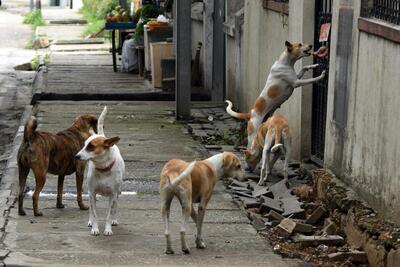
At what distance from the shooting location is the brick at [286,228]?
9.12 metres

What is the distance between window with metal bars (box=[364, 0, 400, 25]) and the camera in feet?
28.5

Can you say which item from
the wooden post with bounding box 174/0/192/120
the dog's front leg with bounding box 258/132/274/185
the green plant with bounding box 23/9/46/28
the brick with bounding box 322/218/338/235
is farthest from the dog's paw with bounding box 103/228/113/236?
the green plant with bounding box 23/9/46/28

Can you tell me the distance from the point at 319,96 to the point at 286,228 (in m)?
3.29

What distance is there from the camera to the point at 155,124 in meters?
16.2

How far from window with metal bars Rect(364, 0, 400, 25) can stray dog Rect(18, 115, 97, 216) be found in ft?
10.2

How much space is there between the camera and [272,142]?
11.1 meters

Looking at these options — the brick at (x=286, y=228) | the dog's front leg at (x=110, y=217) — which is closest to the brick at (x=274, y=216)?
the brick at (x=286, y=228)

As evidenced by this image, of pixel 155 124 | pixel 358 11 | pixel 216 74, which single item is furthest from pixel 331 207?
pixel 216 74

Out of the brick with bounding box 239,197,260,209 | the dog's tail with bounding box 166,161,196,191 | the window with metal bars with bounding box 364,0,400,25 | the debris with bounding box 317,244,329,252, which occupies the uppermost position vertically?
the window with metal bars with bounding box 364,0,400,25

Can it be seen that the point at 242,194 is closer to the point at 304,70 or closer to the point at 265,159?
the point at 265,159

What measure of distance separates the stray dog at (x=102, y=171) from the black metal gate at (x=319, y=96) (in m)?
3.43

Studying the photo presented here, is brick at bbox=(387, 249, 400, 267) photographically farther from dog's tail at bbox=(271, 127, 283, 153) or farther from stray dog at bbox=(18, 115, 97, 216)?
stray dog at bbox=(18, 115, 97, 216)

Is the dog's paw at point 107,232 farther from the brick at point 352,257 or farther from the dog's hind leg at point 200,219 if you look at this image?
the brick at point 352,257

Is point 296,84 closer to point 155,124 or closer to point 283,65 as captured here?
point 283,65
